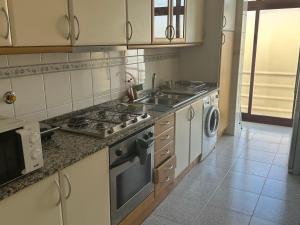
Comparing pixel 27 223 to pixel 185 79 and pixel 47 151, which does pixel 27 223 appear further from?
pixel 185 79

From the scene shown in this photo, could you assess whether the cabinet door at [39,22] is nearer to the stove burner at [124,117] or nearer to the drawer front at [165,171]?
the stove burner at [124,117]

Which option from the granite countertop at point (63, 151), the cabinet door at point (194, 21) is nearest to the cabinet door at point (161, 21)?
the cabinet door at point (194, 21)

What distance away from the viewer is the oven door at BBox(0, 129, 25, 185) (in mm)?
1123

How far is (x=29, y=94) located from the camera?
1.79 metres

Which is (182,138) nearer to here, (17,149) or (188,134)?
(188,134)

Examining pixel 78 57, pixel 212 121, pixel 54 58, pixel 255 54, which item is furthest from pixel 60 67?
pixel 255 54

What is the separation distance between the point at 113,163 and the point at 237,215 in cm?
122

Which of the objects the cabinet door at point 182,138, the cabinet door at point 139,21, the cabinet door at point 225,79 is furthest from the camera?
the cabinet door at point 225,79

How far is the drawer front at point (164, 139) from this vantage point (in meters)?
2.25

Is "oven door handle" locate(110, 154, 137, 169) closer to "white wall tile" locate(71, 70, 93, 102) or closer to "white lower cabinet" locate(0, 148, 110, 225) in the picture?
"white lower cabinet" locate(0, 148, 110, 225)

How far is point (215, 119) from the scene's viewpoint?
11.3 feet

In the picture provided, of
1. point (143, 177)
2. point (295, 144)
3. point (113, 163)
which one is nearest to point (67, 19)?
point (113, 163)

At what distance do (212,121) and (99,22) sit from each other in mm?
2043

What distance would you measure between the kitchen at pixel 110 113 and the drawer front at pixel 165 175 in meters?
0.01
